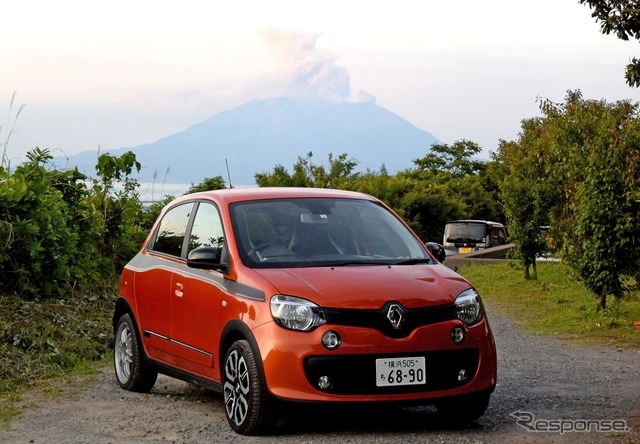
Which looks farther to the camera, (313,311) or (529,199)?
(529,199)

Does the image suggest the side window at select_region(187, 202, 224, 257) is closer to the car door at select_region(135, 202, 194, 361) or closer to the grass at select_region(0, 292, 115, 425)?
the car door at select_region(135, 202, 194, 361)

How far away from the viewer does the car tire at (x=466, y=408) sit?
7758mm

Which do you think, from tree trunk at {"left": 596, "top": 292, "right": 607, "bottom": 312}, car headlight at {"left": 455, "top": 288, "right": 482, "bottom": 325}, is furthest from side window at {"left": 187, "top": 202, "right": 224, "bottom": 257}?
tree trunk at {"left": 596, "top": 292, "right": 607, "bottom": 312}

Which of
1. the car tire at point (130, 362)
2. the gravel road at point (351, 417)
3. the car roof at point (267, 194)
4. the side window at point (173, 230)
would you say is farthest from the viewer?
the car tire at point (130, 362)

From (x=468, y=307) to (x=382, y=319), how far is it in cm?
72

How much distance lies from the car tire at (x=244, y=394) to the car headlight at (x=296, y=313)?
1.12ft

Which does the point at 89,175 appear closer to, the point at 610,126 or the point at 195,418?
the point at 610,126

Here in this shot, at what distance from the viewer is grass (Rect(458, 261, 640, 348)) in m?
14.8

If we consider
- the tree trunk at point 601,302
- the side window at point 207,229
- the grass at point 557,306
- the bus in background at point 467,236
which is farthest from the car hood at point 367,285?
the bus in background at point 467,236

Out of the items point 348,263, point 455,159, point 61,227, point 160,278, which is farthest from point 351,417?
point 455,159

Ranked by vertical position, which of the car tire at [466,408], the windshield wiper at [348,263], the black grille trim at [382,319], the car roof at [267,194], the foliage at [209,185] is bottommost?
the car tire at [466,408]

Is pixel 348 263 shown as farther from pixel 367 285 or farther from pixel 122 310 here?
pixel 122 310

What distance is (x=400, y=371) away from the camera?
7.34 metres

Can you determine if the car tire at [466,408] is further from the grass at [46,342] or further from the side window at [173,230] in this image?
the grass at [46,342]
